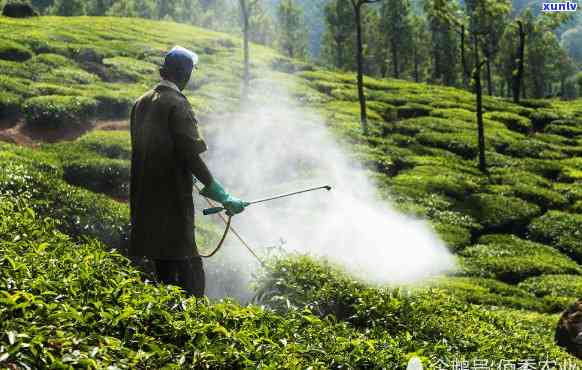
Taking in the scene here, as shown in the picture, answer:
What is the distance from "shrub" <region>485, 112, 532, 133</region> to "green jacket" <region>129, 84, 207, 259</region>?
42.1 m

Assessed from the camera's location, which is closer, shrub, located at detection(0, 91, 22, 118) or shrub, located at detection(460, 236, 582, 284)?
shrub, located at detection(460, 236, 582, 284)

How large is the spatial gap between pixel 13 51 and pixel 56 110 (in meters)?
11.5

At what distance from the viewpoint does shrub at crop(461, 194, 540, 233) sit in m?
25.5

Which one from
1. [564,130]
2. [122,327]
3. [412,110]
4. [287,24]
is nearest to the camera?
[122,327]

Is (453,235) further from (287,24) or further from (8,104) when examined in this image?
(287,24)

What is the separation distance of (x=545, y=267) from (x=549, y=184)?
1266 centimetres

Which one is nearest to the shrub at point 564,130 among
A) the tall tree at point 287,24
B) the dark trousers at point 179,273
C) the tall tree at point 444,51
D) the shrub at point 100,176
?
the shrub at point 100,176

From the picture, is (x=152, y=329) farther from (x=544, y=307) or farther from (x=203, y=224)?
(x=544, y=307)

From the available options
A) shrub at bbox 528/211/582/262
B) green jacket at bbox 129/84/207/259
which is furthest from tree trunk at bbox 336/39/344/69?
green jacket at bbox 129/84/207/259

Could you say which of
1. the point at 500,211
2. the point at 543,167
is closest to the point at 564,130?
the point at 543,167

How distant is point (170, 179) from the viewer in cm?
697

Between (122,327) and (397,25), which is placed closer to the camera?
(122,327)

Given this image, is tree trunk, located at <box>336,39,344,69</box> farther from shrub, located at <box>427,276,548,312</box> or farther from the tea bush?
shrub, located at <box>427,276,548,312</box>

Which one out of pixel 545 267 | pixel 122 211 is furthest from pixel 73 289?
pixel 545 267
